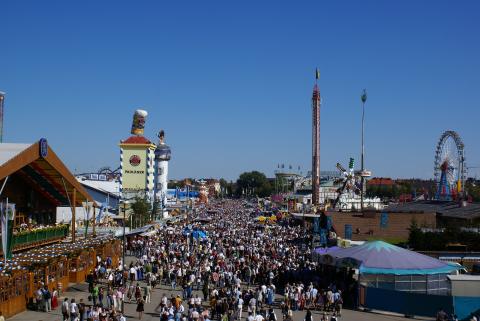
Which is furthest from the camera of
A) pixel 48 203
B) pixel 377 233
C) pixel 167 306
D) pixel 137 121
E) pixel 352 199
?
pixel 352 199

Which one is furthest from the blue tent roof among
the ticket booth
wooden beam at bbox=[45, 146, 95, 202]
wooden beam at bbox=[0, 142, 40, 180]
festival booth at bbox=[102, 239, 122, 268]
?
wooden beam at bbox=[45, 146, 95, 202]

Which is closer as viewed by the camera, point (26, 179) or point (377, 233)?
point (26, 179)

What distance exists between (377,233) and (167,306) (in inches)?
1321

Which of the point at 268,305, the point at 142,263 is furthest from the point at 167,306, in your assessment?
the point at 142,263

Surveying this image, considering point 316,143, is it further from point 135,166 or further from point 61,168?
point 61,168

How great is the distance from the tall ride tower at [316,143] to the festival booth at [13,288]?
347 feet

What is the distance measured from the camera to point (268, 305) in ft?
81.5

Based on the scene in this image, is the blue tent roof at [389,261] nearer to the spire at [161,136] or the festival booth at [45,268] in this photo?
the festival booth at [45,268]

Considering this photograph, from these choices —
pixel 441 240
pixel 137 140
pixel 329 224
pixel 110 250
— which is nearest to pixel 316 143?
pixel 137 140

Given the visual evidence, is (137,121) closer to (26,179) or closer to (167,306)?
(26,179)

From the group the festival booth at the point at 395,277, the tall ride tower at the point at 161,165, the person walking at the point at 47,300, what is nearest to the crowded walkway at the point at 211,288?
the person walking at the point at 47,300

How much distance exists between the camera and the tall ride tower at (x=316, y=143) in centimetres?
12769

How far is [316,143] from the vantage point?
133500 millimetres

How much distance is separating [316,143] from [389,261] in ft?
358
